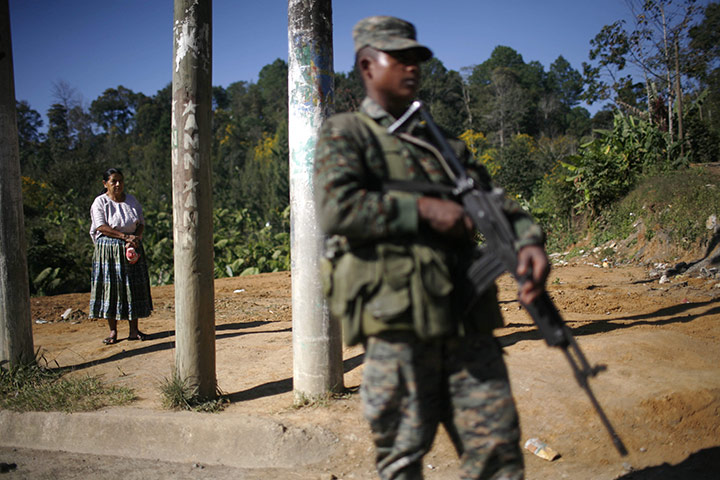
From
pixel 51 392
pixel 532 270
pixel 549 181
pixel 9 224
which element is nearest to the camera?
pixel 532 270

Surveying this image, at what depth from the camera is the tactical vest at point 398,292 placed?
5.77 feet

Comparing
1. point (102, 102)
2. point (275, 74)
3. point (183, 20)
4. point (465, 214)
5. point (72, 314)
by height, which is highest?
point (275, 74)

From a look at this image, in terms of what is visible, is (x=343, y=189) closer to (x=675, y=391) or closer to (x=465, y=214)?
(x=465, y=214)

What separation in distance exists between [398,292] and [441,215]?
287 millimetres

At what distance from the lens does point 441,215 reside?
1773mm

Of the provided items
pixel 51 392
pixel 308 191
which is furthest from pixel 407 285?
pixel 51 392

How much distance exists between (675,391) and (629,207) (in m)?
8.00

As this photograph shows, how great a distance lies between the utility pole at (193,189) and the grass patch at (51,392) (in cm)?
74

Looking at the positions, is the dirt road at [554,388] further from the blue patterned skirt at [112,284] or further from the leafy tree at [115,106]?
the leafy tree at [115,106]

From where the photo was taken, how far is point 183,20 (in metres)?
3.70

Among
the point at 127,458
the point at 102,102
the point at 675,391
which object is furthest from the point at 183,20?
the point at 102,102

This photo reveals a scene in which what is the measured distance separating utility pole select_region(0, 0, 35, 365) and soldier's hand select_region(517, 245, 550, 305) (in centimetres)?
437

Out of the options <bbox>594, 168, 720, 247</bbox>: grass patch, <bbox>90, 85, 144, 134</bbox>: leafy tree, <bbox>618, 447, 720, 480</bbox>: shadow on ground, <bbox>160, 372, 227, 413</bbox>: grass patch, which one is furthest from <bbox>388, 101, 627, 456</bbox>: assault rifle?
<bbox>90, 85, 144, 134</bbox>: leafy tree

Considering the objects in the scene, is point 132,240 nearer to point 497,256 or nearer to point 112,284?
point 112,284
